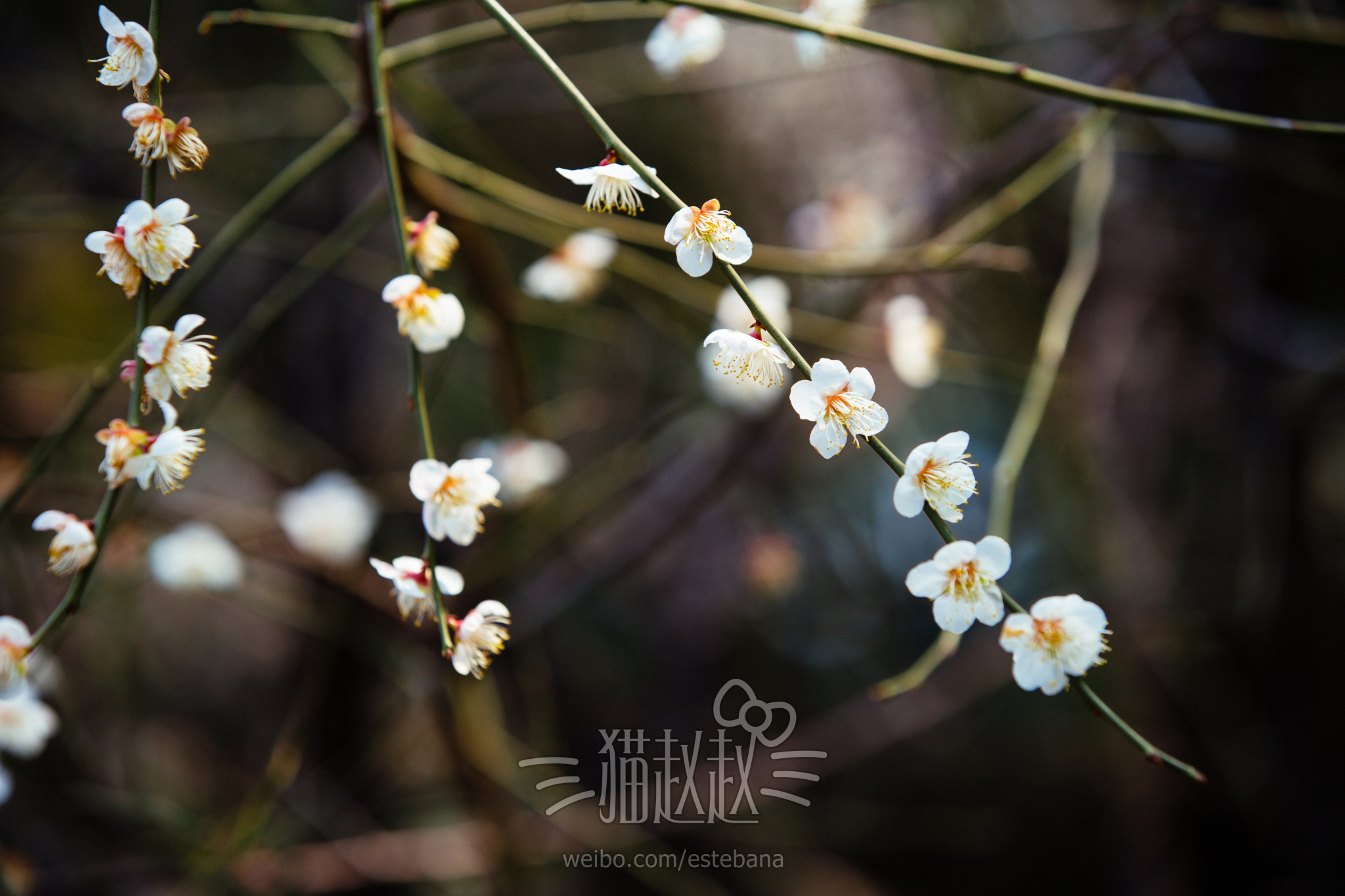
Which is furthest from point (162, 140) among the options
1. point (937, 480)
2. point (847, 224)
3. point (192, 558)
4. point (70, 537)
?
point (847, 224)

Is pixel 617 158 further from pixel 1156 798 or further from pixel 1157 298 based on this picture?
pixel 1156 798

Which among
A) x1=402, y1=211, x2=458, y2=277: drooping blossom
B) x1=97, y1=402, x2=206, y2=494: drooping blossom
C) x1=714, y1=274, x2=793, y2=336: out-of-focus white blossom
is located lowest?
x1=97, y1=402, x2=206, y2=494: drooping blossom

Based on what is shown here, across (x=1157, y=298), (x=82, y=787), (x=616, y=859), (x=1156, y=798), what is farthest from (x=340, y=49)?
(x=1156, y=798)

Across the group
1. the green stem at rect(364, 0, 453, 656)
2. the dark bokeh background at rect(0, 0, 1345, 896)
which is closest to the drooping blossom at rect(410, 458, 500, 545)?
the green stem at rect(364, 0, 453, 656)

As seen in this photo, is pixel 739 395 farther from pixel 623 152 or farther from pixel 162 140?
pixel 162 140

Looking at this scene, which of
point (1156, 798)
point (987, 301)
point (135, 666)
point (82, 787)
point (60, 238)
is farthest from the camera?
point (60, 238)

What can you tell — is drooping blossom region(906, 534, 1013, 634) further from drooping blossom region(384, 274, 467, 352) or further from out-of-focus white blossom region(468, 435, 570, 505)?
out-of-focus white blossom region(468, 435, 570, 505)
